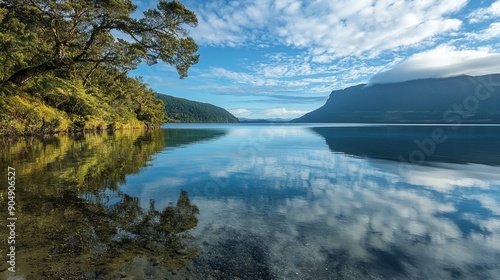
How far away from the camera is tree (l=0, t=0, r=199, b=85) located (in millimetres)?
21328

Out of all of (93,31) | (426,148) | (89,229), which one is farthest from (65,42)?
(426,148)

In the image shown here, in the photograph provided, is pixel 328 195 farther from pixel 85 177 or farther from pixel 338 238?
pixel 85 177

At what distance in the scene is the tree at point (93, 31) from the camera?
21.3m

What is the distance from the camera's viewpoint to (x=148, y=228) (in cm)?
694

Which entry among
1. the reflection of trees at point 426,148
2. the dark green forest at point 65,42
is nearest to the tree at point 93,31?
the dark green forest at point 65,42

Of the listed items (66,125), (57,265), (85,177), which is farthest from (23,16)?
(57,265)

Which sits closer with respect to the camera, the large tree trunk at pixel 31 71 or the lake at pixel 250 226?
the lake at pixel 250 226

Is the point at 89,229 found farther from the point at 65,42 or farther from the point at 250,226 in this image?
the point at 65,42

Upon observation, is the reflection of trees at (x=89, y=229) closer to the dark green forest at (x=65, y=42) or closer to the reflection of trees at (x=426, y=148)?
the dark green forest at (x=65, y=42)

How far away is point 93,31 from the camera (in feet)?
74.1

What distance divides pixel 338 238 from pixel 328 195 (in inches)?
173

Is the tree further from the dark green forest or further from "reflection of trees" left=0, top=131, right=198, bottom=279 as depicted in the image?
"reflection of trees" left=0, top=131, right=198, bottom=279

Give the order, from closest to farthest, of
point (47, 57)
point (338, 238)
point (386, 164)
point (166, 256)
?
point (166, 256), point (338, 238), point (386, 164), point (47, 57)

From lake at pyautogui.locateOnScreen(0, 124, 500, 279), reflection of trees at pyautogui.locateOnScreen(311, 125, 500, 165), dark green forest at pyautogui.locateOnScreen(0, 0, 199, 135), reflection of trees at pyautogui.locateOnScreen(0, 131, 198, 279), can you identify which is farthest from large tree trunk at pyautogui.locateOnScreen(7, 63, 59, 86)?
reflection of trees at pyautogui.locateOnScreen(311, 125, 500, 165)
